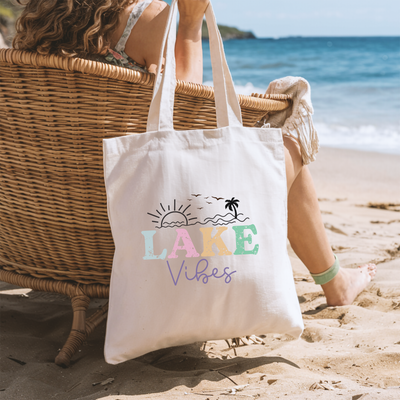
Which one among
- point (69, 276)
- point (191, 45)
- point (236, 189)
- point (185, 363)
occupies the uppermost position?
point (191, 45)

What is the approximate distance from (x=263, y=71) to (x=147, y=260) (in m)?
15.3

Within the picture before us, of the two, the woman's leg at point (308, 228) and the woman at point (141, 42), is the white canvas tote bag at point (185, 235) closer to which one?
the woman at point (141, 42)

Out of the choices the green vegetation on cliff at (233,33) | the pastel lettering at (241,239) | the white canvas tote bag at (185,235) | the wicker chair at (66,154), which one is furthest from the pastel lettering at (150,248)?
the green vegetation on cliff at (233,33)

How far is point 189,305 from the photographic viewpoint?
1105 mm

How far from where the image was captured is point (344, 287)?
1.81 meters

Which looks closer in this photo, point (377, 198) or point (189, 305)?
point (189, 305)

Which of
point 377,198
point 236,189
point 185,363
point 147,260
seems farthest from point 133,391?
point 377,198

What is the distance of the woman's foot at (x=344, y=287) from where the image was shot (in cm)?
178

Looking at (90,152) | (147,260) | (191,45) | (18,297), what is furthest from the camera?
(18,297)

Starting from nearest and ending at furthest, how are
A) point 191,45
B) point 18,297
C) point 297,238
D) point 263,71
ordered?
1. point 191,45
2. point 297,238
3. point 18,297
4. point 263,71

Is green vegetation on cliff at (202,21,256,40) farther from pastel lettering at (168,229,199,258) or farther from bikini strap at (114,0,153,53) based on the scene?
pastel lettering at (168,229,199,258)

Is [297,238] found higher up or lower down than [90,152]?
lower down

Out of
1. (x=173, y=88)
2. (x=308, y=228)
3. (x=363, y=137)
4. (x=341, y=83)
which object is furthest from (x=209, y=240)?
(x=341, y=83)

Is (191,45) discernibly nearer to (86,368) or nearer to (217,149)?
(217,149)
